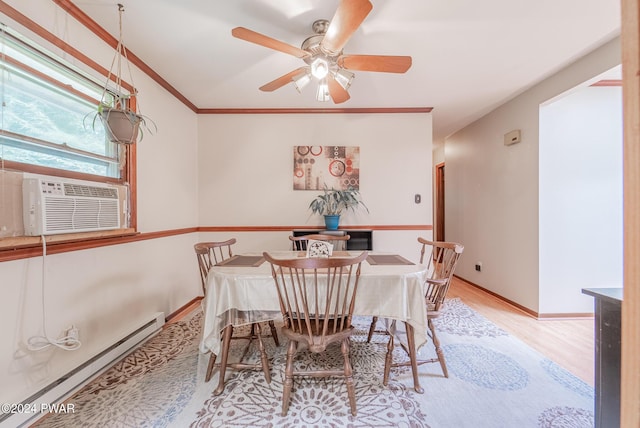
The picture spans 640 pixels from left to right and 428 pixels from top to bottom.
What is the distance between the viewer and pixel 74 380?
157cm

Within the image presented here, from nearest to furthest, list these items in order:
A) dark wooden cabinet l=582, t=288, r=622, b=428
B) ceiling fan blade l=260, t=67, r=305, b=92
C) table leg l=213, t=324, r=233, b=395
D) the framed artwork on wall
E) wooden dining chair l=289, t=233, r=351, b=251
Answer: dark wooden cabinet l=582, t=288, r=622, b=428 < table leg l=213, t=324, r=233, b=395 < ceiling fan blade l=260, t=67, r=305, b=92 < wooden dining chair l=289, t=233, r=351, b=251 < the framed artwork on wall

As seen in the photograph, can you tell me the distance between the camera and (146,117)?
2375 mm

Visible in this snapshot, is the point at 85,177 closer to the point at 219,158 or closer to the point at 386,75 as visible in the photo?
the point at 219,158

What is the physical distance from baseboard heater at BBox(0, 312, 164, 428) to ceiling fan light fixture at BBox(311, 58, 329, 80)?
2.41 meters

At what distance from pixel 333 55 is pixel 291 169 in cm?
179

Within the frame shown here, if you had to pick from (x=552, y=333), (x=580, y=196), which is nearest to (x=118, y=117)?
(x=552, y=333)

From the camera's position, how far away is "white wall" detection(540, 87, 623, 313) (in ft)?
8.36

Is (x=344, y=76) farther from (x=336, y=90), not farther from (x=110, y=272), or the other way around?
(x=110, y=272)

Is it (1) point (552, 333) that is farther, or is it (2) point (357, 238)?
(2) point (357, 238)

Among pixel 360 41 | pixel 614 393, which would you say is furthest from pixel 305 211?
pixel 614 393

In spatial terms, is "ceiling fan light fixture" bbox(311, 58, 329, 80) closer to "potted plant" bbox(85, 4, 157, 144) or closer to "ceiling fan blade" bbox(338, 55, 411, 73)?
"ceiling fan blade" bbox(338, 55, 411, 73)

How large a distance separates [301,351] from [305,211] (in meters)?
1.76

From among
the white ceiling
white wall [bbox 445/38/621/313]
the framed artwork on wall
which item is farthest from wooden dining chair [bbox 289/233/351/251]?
white wall [bbox 445/38/621/313]

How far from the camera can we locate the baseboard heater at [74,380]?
1327 millimetres
